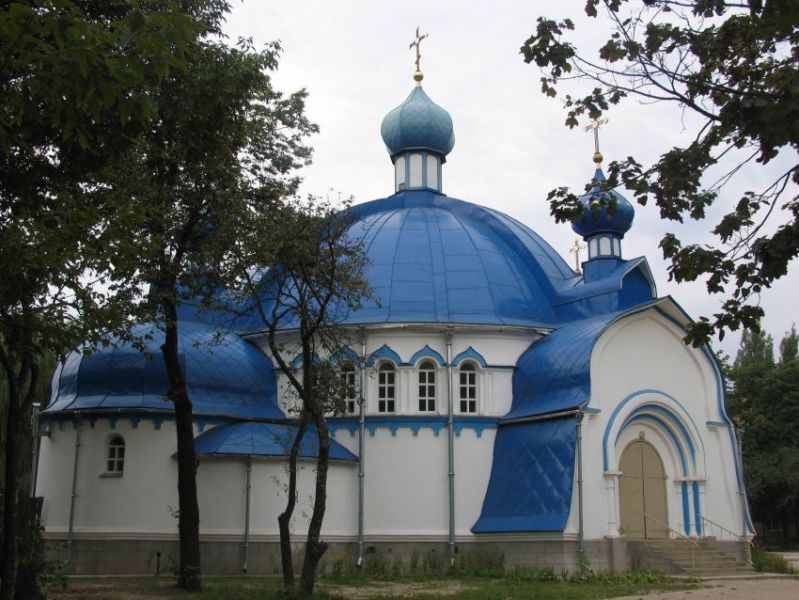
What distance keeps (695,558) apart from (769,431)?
21086mm

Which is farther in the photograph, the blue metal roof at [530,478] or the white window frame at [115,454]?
the white window frame at [115,454]

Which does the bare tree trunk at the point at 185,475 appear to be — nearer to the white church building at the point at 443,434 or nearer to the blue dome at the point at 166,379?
the white church building at the point at 443,434

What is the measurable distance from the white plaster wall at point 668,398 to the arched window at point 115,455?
988 centimetres

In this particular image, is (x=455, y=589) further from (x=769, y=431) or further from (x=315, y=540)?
(x=769, y=431)

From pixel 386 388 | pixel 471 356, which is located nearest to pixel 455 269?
pixel 471 356

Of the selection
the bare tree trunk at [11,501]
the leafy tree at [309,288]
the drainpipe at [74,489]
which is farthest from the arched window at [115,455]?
the bare tree trunk at [11,501]

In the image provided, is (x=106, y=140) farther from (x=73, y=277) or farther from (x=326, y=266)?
(x=326, y=266)

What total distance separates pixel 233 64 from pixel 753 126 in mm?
7919

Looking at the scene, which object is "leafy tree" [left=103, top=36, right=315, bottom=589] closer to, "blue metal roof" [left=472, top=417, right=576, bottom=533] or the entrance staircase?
"blue metal roof" [left=472, top=417, right=576, bottom=533]

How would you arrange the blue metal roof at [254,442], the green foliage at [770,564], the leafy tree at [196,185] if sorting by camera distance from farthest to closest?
1. the green foliage at [770,564]
2. the blue metal roof at [254,442]
3. the leafy tree at [196,185]

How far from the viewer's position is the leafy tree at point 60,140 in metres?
5.20

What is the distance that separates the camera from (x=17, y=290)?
812 cm

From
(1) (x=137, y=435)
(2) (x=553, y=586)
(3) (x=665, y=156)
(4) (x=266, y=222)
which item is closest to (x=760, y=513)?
(2) (x=553, y=586)

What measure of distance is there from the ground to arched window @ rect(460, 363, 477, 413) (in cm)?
438
